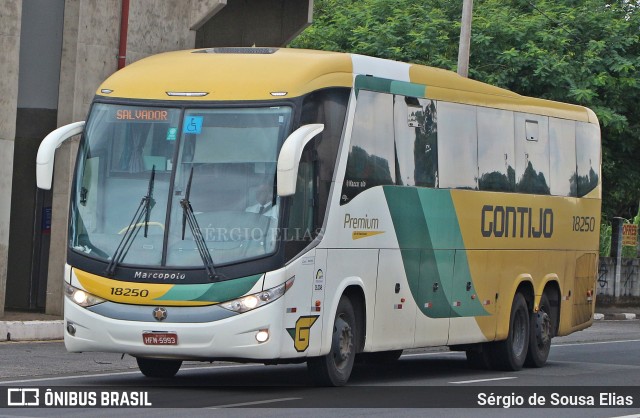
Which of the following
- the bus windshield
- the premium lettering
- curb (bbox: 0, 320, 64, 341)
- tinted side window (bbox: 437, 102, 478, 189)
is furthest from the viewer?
curb (bbox: 0, 320, 64, 341)

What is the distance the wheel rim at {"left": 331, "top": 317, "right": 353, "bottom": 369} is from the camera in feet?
50.4

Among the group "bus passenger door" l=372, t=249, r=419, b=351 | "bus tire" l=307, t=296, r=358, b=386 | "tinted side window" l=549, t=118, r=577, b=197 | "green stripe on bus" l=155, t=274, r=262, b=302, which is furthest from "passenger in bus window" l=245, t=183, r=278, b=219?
"tinted side window" l=549, t=118, r=577, b=197

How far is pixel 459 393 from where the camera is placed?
1566cm

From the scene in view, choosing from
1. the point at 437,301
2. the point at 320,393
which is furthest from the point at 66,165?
the point at 320,393

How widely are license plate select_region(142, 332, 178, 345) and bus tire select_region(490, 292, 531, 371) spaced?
7.08 meters

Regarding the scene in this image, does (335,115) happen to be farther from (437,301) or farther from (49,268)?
(49,268)

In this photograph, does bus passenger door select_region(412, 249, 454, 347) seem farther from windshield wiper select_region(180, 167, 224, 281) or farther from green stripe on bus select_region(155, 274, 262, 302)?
windshield wiper select_region(180, 167, 224, 281)

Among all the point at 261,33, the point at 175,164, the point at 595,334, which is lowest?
the point at 595,334

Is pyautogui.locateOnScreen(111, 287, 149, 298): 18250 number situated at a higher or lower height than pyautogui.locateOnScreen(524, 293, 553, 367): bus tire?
higher

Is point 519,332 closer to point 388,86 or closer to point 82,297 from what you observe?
point 388,86
